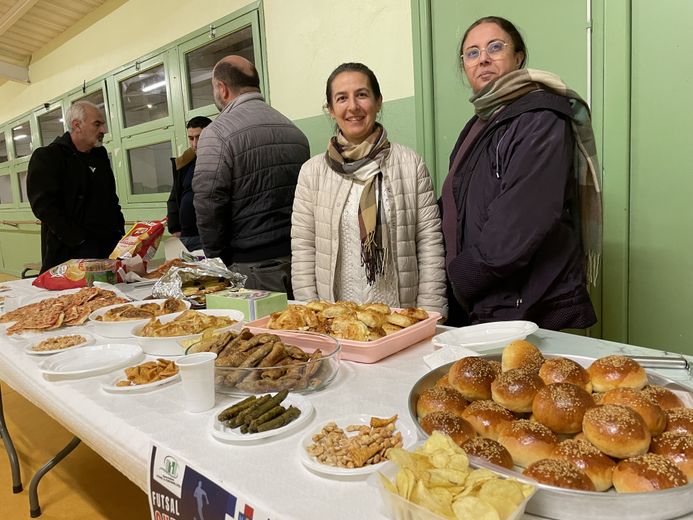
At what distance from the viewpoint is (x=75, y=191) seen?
347 centimetres

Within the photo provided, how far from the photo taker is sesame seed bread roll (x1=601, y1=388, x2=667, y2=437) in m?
0.71

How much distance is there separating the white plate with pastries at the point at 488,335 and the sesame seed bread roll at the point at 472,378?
0.29 metres

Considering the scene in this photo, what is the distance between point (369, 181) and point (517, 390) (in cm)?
125

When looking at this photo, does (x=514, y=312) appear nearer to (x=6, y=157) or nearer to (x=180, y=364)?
(x=180, y=364)

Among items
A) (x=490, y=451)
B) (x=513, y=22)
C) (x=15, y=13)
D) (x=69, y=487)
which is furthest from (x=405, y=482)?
(x=15, y=13)

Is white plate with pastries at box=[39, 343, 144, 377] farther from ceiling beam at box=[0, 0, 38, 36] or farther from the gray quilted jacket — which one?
ceiling beam at box=[0, 0, 38, 36]

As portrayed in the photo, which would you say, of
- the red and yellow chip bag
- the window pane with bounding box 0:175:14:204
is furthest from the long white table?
the window pane with bounding box 0:175:14:204

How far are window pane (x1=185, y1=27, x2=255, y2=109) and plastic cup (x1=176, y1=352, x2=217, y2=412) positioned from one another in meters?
3.62

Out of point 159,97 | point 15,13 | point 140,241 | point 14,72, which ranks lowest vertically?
point 140,241

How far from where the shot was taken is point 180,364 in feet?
3.22

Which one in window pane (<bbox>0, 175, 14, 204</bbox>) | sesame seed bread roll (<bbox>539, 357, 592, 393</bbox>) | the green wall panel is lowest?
the green wall panel

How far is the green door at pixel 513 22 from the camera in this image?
2.37 m

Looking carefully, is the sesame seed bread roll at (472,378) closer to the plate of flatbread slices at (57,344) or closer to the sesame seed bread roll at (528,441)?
the sesame seed bread roll at (528,441)

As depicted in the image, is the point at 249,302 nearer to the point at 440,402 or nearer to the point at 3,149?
the point at 440,402
